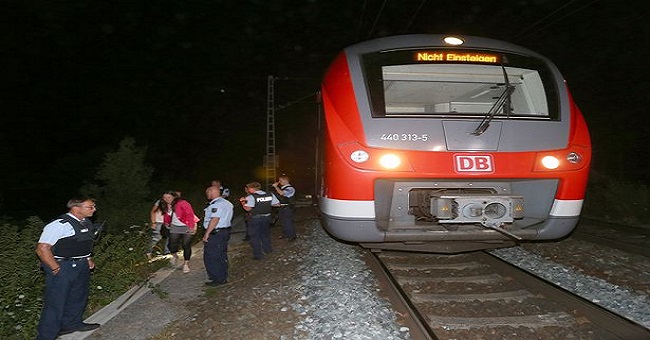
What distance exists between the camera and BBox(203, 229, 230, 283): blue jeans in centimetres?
653

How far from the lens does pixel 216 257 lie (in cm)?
654

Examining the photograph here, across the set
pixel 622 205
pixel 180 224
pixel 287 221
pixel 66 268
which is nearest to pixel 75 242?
pixel 66 268

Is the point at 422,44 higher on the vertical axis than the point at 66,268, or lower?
higher

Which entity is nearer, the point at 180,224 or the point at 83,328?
the point at 83,328

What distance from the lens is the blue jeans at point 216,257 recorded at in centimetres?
653

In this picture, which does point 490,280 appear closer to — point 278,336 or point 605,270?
point 605,270

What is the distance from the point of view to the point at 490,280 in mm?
5691

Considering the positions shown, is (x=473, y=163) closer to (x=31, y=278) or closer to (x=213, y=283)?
(x=213, y=283)

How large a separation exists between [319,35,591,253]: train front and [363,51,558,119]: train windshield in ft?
0.05

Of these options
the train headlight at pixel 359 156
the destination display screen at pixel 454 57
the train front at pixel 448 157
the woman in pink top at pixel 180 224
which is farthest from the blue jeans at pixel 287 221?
the destination display screen at pixel 454 57

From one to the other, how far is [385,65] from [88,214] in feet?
12.0

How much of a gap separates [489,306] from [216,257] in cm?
374

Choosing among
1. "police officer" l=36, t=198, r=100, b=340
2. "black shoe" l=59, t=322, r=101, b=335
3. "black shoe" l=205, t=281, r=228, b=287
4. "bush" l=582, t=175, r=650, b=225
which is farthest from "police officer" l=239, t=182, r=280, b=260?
"bush" l=582, t=175, r=650, b=225

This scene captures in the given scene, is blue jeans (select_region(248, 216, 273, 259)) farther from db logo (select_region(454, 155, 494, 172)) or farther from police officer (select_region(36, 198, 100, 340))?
db logo (select_region(454, 155, 494, 172))
